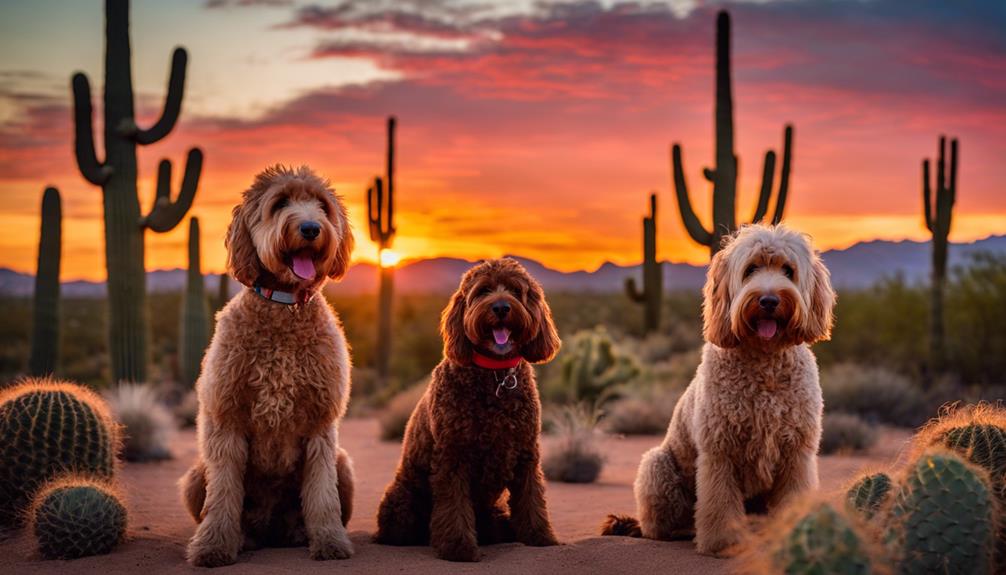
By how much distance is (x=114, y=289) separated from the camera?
16.2 m

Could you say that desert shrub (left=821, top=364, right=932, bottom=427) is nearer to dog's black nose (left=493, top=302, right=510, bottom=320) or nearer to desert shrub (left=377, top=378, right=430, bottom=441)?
desert shrub (left=377, top=378, right=430, bottom=441)

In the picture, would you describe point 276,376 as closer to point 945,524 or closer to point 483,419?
point 483,419

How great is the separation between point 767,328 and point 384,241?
19.6m

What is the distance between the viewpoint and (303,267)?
7.35 metres

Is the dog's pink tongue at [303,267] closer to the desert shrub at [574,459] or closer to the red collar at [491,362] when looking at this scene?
the red collar at [491,362]

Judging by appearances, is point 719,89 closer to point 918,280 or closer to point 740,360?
point 740,360

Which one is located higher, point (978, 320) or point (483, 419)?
point (483, 419)

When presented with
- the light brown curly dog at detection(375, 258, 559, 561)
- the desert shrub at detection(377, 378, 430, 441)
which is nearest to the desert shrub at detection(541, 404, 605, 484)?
the desert shrub at detection(377, 378, 430, 441)

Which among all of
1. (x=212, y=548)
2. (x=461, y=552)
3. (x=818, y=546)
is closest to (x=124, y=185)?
(x=212, y=548)

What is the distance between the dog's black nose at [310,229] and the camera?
282 inches

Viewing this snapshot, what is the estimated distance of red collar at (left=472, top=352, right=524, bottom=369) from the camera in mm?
7660

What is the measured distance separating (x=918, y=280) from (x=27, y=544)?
2329cm

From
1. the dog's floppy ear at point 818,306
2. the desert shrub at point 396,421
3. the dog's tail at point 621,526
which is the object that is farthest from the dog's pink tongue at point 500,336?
the desert shrub at point 396,421

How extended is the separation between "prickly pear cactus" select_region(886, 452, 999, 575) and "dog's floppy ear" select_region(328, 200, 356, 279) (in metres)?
3.97
